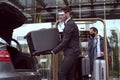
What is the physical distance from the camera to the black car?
16.5 feet

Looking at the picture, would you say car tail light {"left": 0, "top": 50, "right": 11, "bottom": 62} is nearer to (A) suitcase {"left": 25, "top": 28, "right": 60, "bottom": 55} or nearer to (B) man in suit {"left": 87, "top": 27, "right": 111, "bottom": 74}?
(A) suitcase {"left": 25, "top": 28, "right": 60, "bottom": 55}

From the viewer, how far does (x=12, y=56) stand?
585cm

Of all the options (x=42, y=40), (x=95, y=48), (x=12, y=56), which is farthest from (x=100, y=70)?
(x=12, y=56)

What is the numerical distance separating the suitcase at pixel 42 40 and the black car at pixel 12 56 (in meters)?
0.42

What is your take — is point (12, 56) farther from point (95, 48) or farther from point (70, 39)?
point (95, 48)

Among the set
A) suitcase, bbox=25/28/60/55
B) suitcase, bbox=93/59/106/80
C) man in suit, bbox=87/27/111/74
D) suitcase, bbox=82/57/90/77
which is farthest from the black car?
man in suit, bbox=87/27/111/74

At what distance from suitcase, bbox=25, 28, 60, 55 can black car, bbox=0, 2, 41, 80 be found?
1.39ft

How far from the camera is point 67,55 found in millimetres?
7656

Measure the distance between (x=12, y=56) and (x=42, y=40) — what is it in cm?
106

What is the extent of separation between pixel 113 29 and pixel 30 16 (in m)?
3.33

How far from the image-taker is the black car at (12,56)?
502 cm

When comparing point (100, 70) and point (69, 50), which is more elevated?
point (69, 50)

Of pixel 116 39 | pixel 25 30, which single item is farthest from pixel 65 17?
pixel 116 39

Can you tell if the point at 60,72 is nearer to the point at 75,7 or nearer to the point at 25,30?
the point at 25,30
